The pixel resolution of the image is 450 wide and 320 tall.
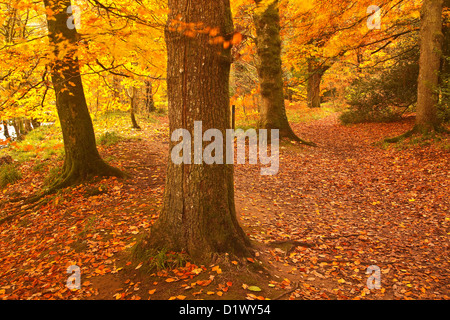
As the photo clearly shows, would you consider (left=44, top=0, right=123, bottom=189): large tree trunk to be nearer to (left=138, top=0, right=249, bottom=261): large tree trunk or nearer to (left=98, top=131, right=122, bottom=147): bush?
(left=98, top=131, right=122, bottom=147): bush

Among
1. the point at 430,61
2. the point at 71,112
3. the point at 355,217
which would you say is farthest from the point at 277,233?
the point at 430,61

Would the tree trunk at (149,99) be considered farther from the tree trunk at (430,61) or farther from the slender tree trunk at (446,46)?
the slender tree trunk at (446,46)

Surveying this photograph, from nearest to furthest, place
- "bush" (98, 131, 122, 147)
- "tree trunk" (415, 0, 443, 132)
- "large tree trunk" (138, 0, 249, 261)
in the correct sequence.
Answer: "large tree trunk" (138, 0, 249, 261) < "tree trunk" (415, 0, 443, 132) < "bush" (98, 131, 122, 147)

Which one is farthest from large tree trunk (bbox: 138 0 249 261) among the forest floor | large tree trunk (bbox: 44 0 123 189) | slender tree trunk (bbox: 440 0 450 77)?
slender tree trunk (bbox: 440 0 450 77)

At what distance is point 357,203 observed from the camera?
6.51 meters

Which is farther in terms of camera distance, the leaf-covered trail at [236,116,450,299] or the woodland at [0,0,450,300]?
the leaf-covered trail at [236,116,450,299]

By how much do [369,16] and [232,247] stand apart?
11.9 meters

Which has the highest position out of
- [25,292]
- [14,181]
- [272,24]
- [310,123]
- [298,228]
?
[272,24]

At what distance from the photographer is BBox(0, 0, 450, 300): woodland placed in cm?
362

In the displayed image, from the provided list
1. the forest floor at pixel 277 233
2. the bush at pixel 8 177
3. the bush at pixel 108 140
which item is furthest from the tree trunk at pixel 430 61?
the bush at pixel 8 177

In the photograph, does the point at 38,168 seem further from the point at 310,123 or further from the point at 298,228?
the point at 310,123

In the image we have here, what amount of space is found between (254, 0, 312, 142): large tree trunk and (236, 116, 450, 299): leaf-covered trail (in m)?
1.39

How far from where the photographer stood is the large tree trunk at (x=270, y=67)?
10.8m

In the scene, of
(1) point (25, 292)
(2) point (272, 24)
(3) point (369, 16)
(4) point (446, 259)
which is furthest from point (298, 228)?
(3) point (369, 16)
